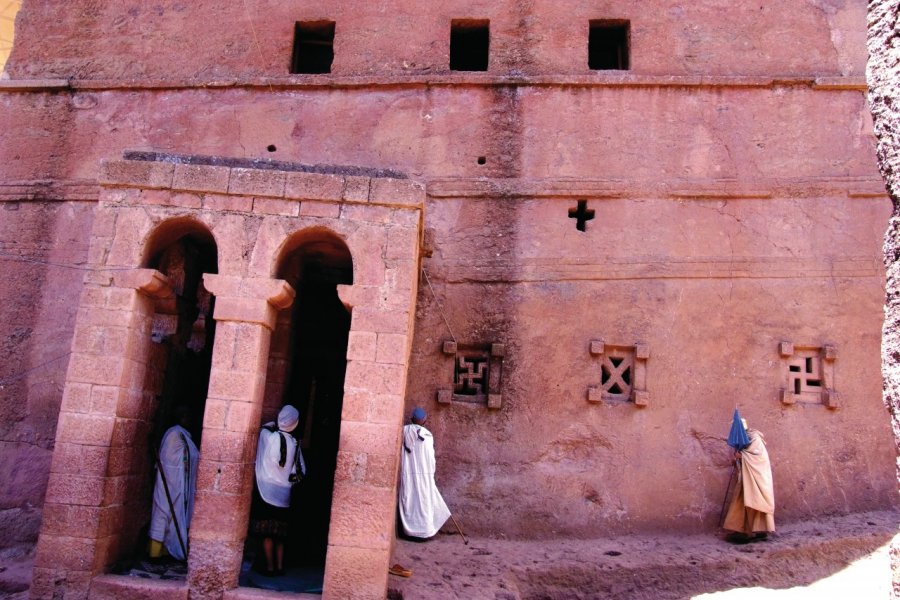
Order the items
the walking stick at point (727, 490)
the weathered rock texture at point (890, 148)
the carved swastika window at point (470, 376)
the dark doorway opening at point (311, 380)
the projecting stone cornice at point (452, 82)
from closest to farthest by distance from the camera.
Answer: the weathered rock texture at point (890, 148) < the dark doorway opening at point (311, 380) < the walking stick at point (727, 490) < the carved swastika window at point (470, 376) < the projecting stone cornice at point (452, 82)

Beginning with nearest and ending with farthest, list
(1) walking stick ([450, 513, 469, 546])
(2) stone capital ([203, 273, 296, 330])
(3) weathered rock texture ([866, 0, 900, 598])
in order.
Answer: (3) weathered rock texture ([866, 0, 900, 598]) < (2) stone capital ([203, 273, 296, 330]) < (1) walking stick ([450, 513, 469, 546])

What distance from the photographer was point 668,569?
7.54 m

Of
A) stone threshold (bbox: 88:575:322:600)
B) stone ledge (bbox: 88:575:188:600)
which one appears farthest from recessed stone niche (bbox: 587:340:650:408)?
stone ledge (bbox: 88:575:188:600)

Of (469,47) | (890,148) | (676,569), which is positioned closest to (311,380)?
(676,569)

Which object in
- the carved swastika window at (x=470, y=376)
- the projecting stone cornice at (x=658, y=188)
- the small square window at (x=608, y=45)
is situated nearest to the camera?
the carved swastika window at (x=470, y=376)

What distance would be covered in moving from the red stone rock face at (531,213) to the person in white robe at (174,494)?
37 cm

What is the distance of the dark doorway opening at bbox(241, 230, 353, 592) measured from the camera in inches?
287

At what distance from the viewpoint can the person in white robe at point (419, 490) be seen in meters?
8.11

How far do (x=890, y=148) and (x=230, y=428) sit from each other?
516 cm

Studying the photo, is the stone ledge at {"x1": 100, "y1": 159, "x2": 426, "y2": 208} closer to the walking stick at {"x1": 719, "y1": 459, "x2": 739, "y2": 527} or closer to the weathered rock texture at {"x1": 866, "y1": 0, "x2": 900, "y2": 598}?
the weathered rock texture at {"x1": 866, "y1": 0, "x2": 900, "y2": 598}

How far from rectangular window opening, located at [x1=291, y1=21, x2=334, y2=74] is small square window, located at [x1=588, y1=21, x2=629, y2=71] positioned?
12.1ft

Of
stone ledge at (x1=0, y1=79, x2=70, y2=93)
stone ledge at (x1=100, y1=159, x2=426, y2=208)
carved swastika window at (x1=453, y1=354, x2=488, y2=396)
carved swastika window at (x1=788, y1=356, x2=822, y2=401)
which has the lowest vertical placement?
carved swastika window at (x1=453, y1=354, x2=488, y2=396)

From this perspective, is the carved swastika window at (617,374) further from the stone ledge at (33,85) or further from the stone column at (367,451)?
the stone ledge at (33,85)

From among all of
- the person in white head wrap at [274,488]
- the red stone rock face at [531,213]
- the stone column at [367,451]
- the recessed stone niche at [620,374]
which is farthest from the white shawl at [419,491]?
the recessed stone niche at [620,374]
